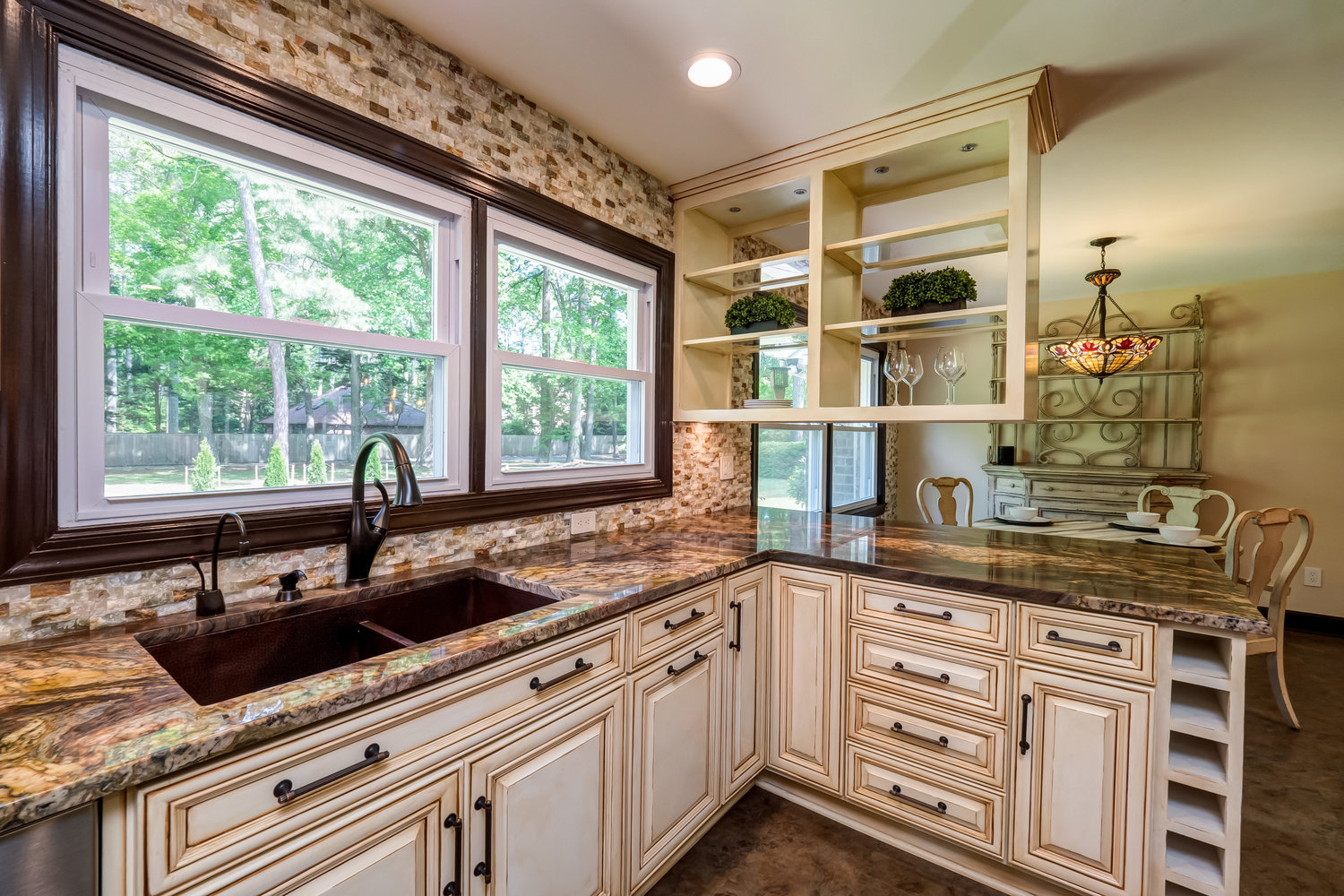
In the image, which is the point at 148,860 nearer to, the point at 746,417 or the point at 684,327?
the point at 746,417

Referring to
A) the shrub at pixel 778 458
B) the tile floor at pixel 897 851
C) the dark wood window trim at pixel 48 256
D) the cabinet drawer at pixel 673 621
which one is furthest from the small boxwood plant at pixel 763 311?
the tile floor at pixel 897 851

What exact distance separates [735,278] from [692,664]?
2.18 meters

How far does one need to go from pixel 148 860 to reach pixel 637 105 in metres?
2.37

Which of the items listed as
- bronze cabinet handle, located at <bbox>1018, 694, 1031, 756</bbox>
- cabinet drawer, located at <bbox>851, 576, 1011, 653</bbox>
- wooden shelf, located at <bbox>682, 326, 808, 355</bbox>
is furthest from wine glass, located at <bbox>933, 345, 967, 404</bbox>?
bronze cabinet handle, located at <bbox>1018, 694, 1031, 756</bbox>

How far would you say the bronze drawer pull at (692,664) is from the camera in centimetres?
172

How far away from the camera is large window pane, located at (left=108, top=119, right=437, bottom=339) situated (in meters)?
1.31

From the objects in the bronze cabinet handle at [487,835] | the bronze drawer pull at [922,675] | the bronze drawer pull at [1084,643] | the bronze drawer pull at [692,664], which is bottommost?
the bronze cabinet handle at [487,835]

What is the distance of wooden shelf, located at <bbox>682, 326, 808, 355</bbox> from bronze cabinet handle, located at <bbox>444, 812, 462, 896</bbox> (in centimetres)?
210

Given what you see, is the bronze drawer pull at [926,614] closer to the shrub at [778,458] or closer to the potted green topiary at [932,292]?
the potted green topiary at [932,292]

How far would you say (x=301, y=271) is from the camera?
1.58m

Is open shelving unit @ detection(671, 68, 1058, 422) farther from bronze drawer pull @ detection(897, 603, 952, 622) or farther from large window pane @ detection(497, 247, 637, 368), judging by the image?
bronze drawer pull @ detection(897, 603, 952, 622)

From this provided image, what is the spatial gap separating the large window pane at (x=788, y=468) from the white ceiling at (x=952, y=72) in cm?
173

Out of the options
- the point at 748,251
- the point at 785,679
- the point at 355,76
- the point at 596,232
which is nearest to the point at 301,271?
the point at 355,76

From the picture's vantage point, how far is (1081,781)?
1597mm
